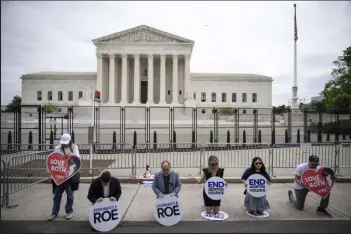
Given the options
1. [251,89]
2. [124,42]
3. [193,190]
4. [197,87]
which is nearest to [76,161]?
[193,190]

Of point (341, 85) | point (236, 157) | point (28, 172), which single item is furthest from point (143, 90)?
point (28, 172)

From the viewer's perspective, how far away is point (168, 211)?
5465 millimetres

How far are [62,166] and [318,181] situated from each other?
19.6ft

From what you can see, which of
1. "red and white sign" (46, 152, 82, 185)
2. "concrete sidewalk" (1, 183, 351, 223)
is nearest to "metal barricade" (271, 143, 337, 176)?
"concrete sidewalk" (1, 183, 351, 223)

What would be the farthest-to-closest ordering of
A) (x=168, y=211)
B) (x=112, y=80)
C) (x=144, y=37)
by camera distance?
(x=112, y=80) → (x=144, y=37) → (x=168, y=211)

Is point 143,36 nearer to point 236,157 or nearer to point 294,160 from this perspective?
point 236,157

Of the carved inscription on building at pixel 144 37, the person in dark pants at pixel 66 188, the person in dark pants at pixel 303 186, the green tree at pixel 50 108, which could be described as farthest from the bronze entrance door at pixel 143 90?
the person in dark pants at pixel 303 186

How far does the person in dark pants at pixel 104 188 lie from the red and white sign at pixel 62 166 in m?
0.84

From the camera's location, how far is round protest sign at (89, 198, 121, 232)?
16.6ft

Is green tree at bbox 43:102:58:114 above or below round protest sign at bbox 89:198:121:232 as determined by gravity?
above

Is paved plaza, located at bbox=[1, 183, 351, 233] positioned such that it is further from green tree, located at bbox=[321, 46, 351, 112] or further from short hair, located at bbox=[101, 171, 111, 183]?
green tree, located at bbox=[321, 46, 351, 112]

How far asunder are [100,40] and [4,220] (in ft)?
184

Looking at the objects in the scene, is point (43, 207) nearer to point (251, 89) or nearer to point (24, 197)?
point (24, 197)

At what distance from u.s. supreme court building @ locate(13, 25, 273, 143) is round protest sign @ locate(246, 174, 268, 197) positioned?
115 ft
